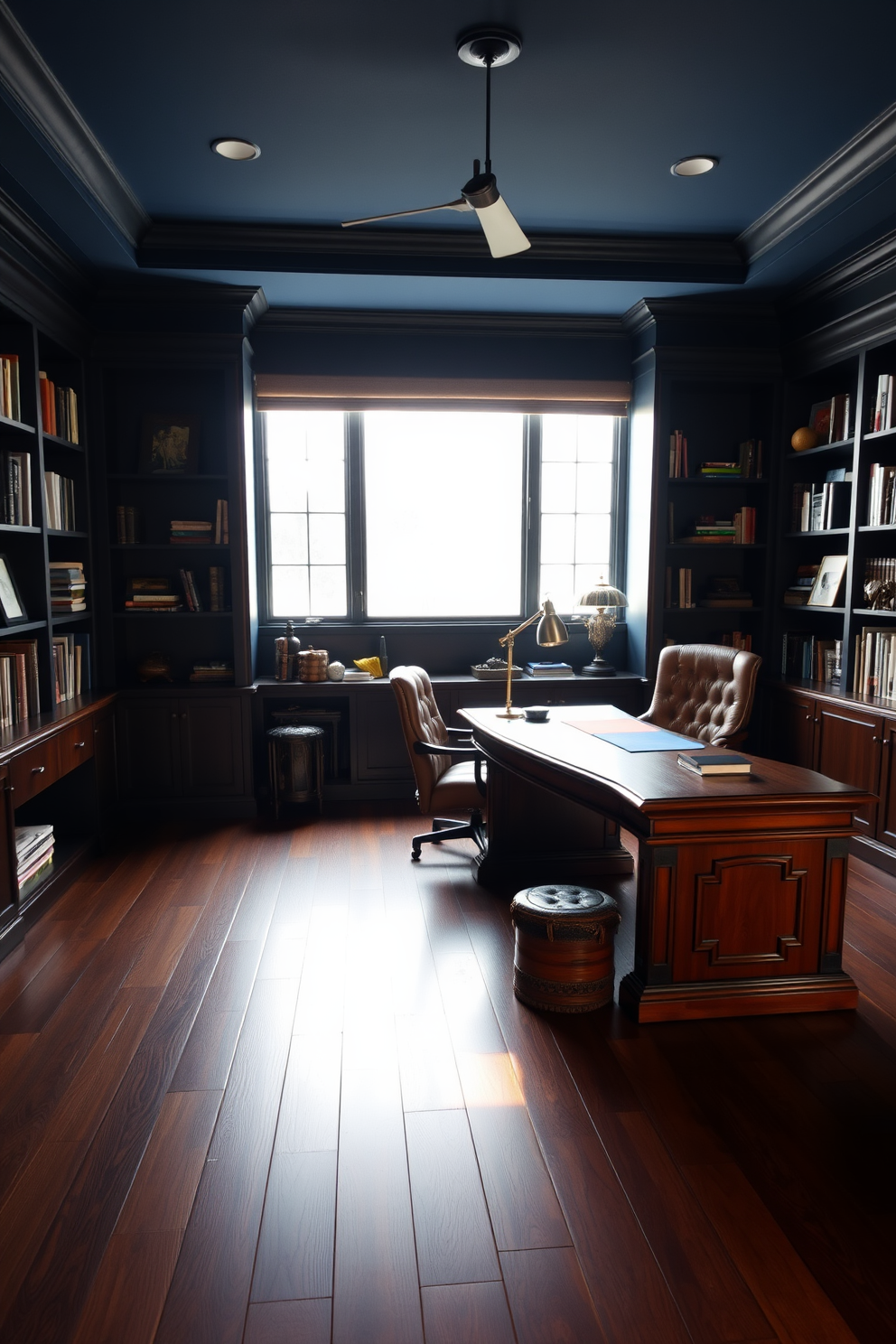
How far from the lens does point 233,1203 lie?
198 cm

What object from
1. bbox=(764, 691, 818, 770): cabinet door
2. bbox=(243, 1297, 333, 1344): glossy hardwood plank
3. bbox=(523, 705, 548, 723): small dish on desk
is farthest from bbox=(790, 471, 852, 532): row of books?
bbox=(243, 1297, 333, 1344): glossy hardwood plank

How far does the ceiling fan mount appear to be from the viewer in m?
2.84

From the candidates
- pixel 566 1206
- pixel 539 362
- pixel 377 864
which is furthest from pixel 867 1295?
pixel 539 362

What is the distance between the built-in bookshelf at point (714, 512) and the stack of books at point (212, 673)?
8.59 ft

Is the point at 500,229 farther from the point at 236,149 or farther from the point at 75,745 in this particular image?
the point at 75,745

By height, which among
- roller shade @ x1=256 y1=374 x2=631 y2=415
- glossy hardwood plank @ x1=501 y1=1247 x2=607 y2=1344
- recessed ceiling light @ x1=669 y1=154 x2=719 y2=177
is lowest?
glossy hardwood plank @ x1=501 y1=1247 x2=607 y2=1344

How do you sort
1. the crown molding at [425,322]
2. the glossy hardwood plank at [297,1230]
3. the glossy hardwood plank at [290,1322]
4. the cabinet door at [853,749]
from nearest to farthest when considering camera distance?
the glossy hardwood plank at [290,1322]
the glossy hardwood plank at [297,1230]
the cabinet door at [853,749]
the crown molding at [425,322]

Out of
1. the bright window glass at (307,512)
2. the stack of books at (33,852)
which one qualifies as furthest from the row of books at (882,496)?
the stack of books at (33,852)

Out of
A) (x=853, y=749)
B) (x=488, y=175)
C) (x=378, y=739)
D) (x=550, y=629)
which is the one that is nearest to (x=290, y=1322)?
(x=550, y=629)

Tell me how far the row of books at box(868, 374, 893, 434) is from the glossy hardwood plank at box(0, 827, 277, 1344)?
3.96 m

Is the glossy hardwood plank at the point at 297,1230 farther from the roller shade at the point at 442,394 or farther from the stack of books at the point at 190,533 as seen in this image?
the roller shade at the point at 442,394

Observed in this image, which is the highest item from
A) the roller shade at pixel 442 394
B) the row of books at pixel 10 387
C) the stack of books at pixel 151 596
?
the roller shade at pixel 442 394

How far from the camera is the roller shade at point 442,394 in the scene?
5.46 meters

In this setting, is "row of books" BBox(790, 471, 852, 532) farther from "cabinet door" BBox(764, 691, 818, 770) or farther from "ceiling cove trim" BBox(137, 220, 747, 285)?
"ceiling cove trim" BBox(137, 220, 747, 285)
